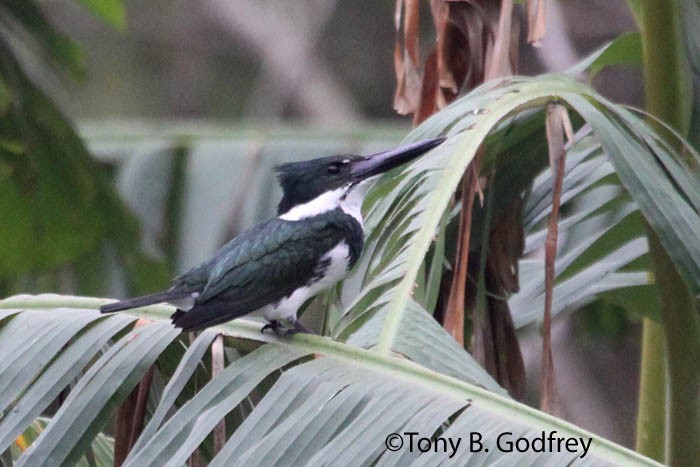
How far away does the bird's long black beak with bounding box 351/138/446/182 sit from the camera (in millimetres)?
2891

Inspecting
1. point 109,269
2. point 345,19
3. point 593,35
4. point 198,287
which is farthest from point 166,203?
point 345,19

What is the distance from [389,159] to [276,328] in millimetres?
557

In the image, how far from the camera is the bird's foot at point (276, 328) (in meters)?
2.77

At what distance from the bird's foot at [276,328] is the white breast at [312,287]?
6 cm

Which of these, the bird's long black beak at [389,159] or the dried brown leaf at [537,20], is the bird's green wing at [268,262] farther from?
the dried brown leaf at [537,20]

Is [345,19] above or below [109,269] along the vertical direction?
above

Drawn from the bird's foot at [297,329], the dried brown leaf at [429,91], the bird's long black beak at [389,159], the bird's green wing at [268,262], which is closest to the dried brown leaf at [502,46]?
the dried brown leaf at [429,91]

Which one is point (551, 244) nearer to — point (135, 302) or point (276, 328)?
point (276, 328)

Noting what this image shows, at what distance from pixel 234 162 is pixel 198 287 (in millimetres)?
3111

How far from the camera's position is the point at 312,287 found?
2980 millimetres

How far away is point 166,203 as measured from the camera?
6.04m

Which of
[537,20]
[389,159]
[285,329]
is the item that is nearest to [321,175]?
[389,159]

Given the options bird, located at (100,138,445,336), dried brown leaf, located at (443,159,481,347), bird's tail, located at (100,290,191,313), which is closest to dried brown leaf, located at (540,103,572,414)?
dried brown leaf, located at (443,159,481,347)

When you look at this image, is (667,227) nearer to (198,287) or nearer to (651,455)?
(651,455)
